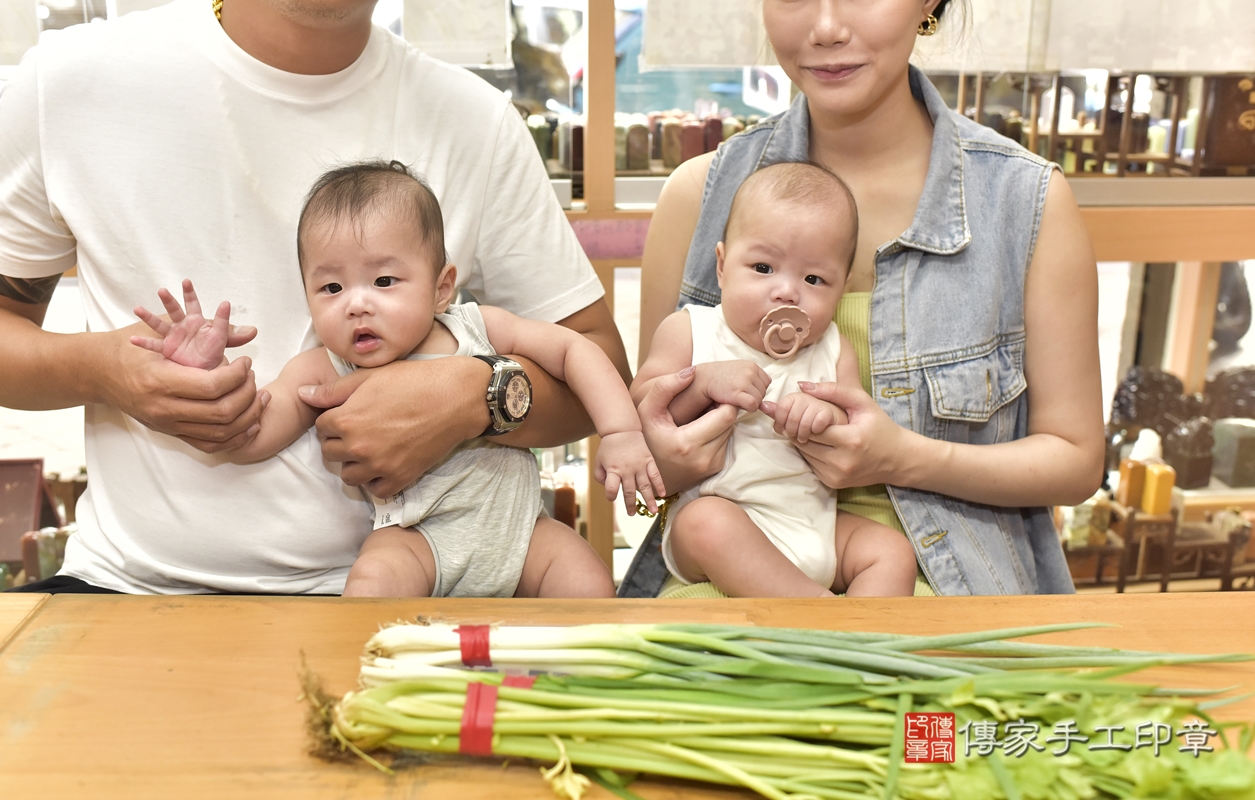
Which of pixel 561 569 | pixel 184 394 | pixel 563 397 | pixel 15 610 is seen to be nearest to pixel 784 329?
pixel 563 397

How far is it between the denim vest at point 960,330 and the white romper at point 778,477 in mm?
130

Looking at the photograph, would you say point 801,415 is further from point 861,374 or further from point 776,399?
point 861,374

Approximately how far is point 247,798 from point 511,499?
34.6 inches

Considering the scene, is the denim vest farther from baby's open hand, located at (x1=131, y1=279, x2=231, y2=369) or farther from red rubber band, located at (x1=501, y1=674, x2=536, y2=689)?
baby's open hand, located at (x1=131, y1=279, x2=231, y2=369)

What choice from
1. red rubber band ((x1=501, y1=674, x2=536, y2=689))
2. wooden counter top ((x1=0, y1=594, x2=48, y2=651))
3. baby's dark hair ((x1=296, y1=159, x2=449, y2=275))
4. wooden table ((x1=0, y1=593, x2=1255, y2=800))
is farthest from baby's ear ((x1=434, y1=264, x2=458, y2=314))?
red rubber band ((x1=501, y1=674, x2=536, y2=689))

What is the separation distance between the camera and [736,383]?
1.58m

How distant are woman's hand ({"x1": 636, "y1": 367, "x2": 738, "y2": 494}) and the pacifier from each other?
0.46 ft

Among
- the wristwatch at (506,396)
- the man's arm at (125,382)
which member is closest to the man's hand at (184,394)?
the man's arm at (125,382)

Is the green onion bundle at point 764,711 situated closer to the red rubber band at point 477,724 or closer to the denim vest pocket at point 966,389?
the red rubber band at point 477,724

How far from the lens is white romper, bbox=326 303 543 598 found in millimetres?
1647

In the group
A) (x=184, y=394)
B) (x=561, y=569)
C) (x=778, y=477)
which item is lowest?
(x=561, y=569)

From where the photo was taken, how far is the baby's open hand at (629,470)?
1496mm

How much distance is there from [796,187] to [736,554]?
0.62m

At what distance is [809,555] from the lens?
1.63 metres
